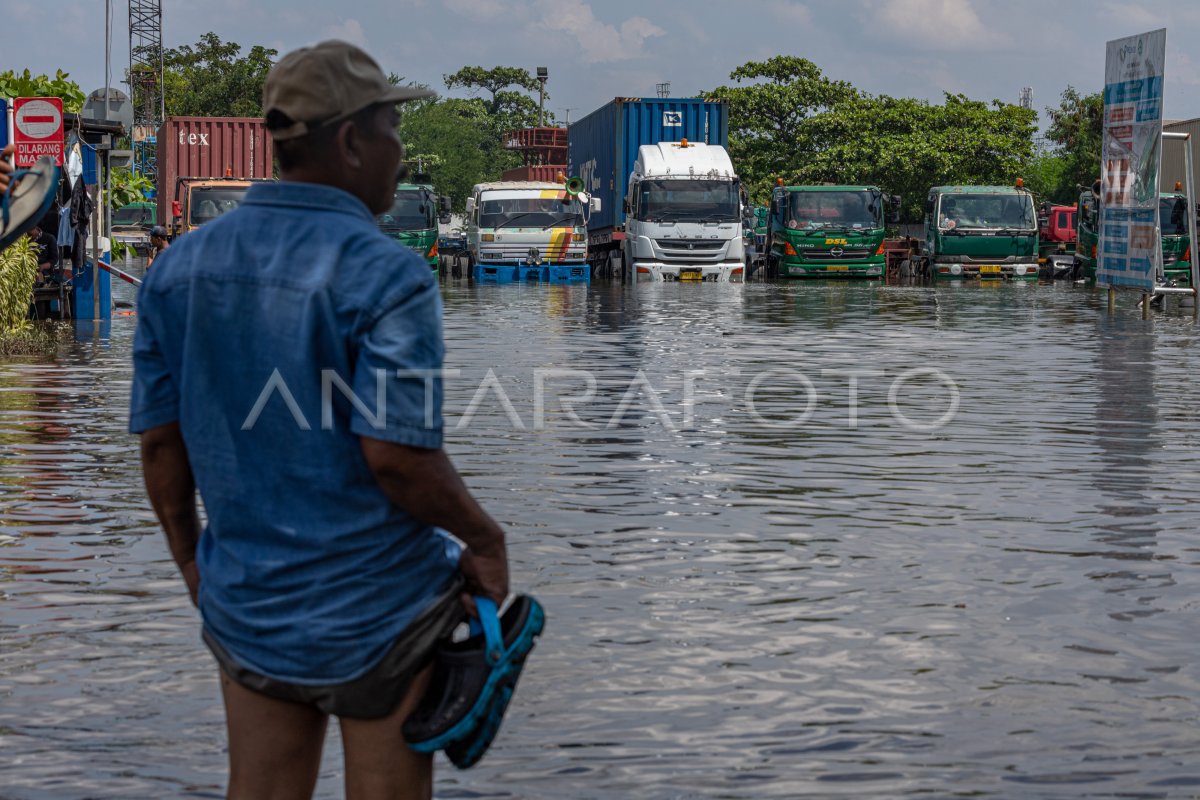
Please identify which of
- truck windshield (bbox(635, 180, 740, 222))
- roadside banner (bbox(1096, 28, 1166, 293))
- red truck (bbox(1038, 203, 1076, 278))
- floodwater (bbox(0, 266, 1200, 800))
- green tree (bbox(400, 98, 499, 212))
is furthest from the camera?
green tree (bbox(400, 98, 499, 212))

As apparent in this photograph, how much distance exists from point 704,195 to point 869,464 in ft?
95.5

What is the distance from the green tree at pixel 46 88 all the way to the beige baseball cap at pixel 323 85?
2563 centimetres

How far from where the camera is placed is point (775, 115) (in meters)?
77.4

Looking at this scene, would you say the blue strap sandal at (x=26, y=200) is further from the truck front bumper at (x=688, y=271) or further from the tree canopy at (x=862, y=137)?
the tree canopy at (x=862, y=137)

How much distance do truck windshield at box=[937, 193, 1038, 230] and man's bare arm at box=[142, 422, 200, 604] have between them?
4063cm

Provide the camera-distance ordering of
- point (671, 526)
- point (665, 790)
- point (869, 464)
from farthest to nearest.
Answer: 1. point (869, 464)
2. point (671, 526)
3. point (665, 790)

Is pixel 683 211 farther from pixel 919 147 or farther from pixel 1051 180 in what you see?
pixel 1051 180

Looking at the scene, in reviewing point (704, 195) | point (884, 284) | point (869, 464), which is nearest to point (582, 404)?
point (869, 464)

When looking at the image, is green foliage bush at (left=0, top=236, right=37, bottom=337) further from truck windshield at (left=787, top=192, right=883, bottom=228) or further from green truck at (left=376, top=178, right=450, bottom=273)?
truck windshield at (left=787, top=192, right=883, bottom=228)

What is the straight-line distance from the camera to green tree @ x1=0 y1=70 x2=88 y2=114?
2761 cm

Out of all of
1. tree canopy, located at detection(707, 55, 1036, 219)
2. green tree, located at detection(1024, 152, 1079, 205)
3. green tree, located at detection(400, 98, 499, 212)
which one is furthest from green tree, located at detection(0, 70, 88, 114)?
green tree, located at detection(400, 98, 499, 212)

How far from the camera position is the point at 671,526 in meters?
8.34

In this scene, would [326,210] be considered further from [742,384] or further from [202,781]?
[742,384]

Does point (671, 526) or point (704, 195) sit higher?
point (704, 195)
